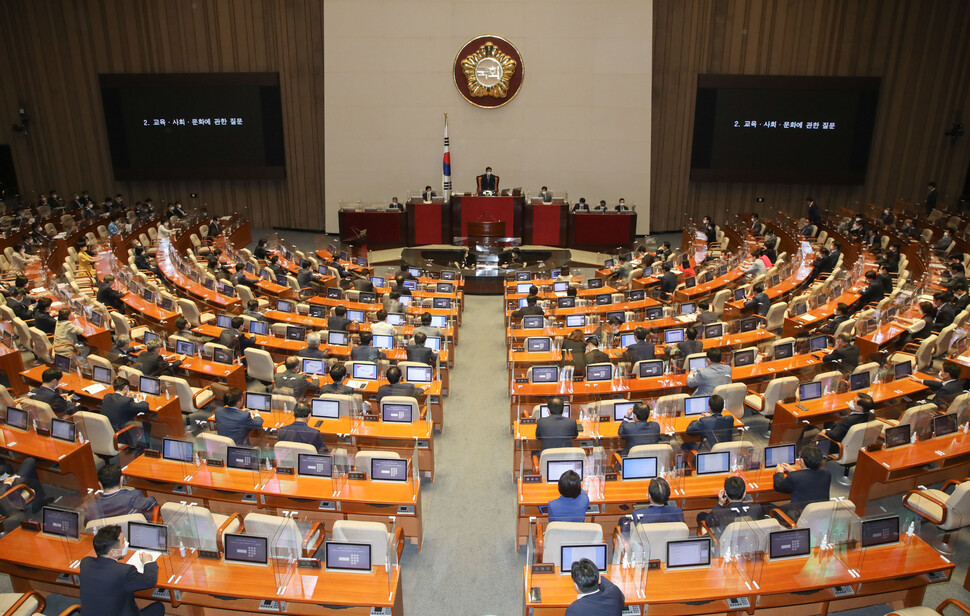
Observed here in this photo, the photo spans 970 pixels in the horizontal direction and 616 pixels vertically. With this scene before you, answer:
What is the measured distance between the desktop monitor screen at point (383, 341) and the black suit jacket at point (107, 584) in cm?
571

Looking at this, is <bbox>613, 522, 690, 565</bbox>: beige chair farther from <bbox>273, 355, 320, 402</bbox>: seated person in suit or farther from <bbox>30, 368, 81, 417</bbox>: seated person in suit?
<bbox>30, 368, 81, 417</bbox>: seated person in suit

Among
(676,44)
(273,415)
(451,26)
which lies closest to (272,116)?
(451,26)

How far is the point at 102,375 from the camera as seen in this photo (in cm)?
909

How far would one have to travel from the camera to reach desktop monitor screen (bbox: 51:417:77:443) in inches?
295

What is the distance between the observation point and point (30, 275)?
1437 cm

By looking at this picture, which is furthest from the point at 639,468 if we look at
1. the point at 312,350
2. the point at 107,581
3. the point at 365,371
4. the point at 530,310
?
the point at 530,310

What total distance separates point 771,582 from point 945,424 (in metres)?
3.56

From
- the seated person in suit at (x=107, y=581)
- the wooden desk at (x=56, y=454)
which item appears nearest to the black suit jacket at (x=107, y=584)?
the seated person in suit at (x=107, y=581)

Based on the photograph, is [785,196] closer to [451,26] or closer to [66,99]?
[451,26]

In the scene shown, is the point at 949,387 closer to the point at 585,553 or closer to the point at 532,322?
the point at 585,553

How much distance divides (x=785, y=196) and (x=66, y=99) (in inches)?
916

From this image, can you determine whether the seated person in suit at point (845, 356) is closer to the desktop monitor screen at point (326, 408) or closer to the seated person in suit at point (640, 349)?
the seated person in suit at point (640, 349)

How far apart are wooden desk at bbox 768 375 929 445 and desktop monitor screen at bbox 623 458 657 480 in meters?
2.49

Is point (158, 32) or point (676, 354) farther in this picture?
point (158, 32)
